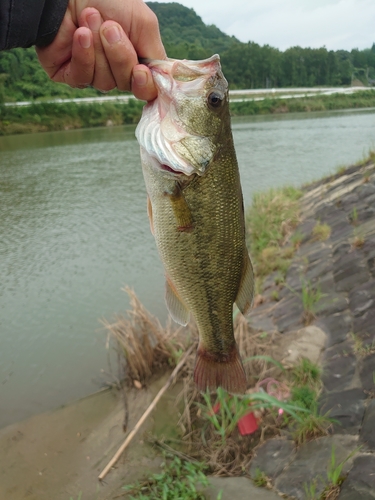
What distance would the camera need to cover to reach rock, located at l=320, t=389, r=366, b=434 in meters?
2.96

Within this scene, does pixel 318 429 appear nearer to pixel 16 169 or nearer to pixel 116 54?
pixel 116 54

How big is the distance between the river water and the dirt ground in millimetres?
316

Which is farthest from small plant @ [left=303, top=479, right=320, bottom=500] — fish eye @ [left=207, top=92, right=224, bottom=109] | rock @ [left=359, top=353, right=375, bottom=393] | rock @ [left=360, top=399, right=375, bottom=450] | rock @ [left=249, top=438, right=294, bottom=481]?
fish eye @ [left=207, top=92, right=224, bottom=109]

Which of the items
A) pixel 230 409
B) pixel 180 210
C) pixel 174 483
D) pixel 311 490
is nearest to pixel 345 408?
pixel 311 490

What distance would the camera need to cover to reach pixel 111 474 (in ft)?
11.1

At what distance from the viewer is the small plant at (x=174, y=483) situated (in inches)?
113

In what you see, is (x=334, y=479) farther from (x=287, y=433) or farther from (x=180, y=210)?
(x=180, y=210)

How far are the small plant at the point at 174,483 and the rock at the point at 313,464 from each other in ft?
1.74

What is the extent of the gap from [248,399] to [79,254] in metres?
5.31

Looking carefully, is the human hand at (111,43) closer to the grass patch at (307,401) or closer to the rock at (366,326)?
the grass patch at (307,401)

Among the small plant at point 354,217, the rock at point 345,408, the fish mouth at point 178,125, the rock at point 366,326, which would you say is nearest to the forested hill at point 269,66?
the small plant at point 354,217

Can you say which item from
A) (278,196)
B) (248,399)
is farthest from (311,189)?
(248,399)

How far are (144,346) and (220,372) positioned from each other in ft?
7.50

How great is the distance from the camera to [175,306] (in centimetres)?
208
